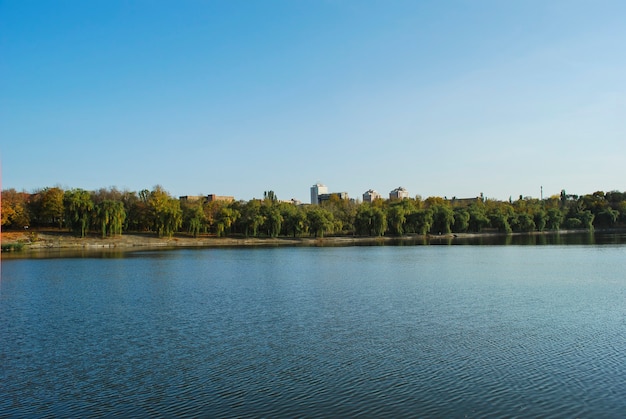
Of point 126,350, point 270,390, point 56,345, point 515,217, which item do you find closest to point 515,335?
point 270,390

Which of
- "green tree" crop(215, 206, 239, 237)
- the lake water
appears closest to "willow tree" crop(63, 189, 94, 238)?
"green tree" crop(215, 206, 239, 237)

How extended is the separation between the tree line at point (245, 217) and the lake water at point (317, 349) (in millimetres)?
48570

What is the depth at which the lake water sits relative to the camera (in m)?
10.2

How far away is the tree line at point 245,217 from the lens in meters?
72.8

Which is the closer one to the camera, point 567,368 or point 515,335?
point 567,368

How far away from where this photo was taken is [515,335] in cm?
1545

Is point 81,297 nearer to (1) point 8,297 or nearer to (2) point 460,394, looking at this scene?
(1) point 8,297

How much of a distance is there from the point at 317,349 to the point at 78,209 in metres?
65.5

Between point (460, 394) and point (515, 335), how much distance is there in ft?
19.0

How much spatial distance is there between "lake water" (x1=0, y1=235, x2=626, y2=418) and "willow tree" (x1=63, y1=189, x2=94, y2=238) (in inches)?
1802

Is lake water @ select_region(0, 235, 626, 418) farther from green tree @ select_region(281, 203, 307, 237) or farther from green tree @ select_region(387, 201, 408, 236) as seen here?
green tree @ select_region(387, 201, 408, 236)

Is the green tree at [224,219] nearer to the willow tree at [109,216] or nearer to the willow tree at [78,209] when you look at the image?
the willow tree at [109,216]

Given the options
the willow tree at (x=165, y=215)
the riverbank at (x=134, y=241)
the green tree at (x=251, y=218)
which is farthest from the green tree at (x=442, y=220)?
the willow tree at (x=165, y=215)

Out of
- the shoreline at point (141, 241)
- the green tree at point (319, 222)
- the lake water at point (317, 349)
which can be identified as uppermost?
the green tree at point (319, 222)
